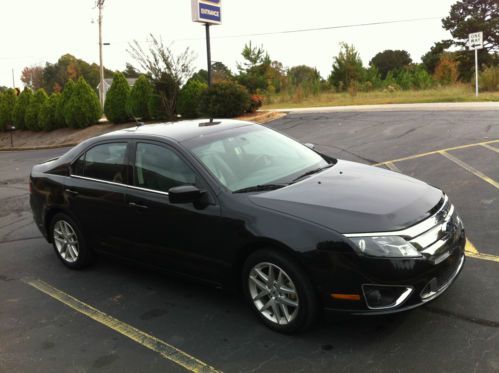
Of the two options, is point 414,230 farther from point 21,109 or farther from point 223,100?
point 21,109

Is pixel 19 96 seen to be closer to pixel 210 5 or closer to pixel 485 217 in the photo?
pixel 210 5

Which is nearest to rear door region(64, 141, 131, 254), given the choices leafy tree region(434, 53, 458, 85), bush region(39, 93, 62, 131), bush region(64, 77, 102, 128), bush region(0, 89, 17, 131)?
bush region(64, 77, 102, 128)

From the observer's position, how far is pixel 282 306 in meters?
3.57

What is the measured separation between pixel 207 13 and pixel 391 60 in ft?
180

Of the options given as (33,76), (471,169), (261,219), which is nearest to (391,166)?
(471,169)

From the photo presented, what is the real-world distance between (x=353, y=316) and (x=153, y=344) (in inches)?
58.4

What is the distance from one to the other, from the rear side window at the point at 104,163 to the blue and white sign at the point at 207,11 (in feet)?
47.7

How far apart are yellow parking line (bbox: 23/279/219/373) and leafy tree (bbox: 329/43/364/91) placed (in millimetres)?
35618

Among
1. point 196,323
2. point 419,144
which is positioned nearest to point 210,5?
point 419,144

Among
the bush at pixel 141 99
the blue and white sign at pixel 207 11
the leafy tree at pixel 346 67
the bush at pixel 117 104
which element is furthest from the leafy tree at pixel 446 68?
the bush at pixel 117 104

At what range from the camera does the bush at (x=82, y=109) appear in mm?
23359

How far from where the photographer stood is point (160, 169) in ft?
14.3

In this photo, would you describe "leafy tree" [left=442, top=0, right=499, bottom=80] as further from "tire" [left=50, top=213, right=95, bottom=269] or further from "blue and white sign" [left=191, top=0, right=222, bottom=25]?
"tire" [left=50, top=213, right=95, bottom=269]

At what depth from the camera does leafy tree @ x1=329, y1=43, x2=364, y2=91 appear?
3859 centimetres
